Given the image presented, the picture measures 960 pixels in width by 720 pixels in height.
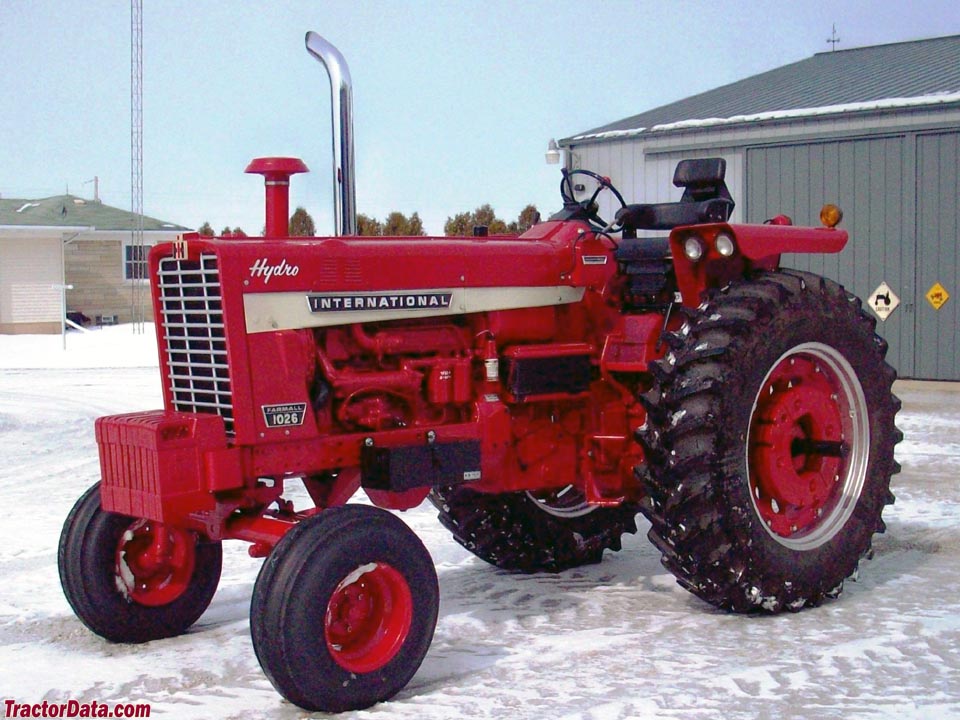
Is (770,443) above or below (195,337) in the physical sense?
below

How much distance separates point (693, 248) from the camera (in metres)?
4.83

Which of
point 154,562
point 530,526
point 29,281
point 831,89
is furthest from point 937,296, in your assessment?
point 29,281

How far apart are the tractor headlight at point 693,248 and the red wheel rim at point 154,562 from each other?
2253 mm

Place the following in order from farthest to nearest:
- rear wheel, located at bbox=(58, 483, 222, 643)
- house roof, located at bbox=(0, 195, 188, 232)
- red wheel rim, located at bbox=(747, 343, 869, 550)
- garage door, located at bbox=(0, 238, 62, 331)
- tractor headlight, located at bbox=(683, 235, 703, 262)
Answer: house roof, located at bbox=(0, 195, 188, 232)
garage door, located at bbox=(0, 238, 62, 331)
red wheel rim, located at bbox=(747, 343, 869, 550)
tractor headlight, located at bbox=(683, 235, 703, 262)
rear wheel, located at bbox=(58, 483, 222, 643)

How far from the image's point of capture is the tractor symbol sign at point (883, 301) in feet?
47.0

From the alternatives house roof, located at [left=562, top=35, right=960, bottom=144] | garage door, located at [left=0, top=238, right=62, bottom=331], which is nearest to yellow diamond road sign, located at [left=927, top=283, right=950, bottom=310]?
house roof, located at [left=562, top=35, right=960, bottom=144]

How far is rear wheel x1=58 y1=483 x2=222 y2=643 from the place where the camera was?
4.50m

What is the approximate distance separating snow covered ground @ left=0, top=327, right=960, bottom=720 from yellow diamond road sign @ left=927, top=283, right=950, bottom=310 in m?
7.76

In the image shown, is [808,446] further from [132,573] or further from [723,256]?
[132,573]

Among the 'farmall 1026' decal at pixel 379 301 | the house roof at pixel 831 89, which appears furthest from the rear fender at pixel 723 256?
the house roof at pixel 831 89

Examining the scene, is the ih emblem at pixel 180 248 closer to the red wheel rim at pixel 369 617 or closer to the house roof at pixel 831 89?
the red wheel rim at pixel 369 617

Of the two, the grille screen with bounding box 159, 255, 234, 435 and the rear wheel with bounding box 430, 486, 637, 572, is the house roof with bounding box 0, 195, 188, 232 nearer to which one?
the rear wheel with bounding box 430, 486, 637, 572

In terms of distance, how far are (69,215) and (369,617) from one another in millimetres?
28761

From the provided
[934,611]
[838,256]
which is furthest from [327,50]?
[838,256]
